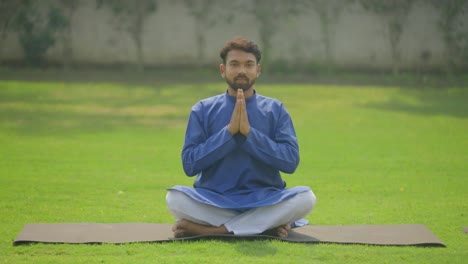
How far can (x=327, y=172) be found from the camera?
8797mm

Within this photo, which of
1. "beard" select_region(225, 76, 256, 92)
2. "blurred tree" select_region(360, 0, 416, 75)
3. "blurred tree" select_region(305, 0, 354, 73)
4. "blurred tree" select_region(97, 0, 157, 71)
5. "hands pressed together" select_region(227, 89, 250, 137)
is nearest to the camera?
"hands pressed together" select_region(227, 89, 250, 137)

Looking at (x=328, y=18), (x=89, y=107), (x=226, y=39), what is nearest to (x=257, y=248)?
(x=89, y=107)

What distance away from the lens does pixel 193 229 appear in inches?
214

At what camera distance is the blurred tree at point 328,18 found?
19500 mm

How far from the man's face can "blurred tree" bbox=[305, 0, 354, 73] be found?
552 inches

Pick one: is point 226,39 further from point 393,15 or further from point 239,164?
point 239,164

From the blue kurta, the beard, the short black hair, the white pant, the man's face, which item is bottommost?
the white pant

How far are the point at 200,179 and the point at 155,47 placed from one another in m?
14.1

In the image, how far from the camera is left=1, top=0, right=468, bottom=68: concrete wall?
19.4m

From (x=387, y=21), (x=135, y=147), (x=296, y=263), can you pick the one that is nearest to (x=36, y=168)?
(x=135, y=147)

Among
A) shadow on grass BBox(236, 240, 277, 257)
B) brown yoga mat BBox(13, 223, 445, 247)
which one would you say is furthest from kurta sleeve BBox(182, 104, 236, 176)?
shadow on grass BBox(236, 240, 277, 257)

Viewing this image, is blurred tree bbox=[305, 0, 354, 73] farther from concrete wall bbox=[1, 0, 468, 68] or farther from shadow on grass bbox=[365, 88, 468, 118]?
shadow on grass bbox=[365, 88, 468, 118]

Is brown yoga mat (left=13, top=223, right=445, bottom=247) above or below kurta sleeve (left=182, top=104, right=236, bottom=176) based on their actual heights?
below

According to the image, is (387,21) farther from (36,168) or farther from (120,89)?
(36,168)
